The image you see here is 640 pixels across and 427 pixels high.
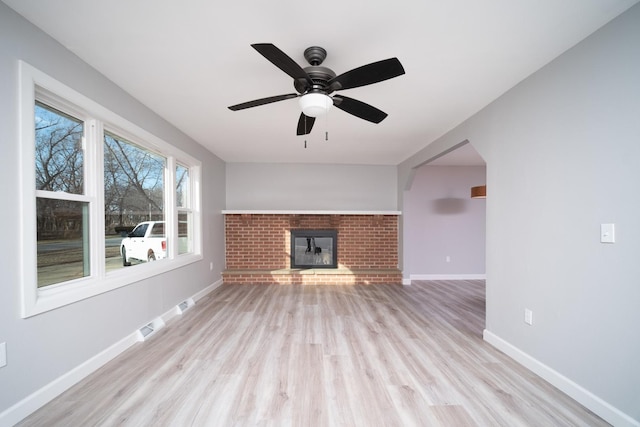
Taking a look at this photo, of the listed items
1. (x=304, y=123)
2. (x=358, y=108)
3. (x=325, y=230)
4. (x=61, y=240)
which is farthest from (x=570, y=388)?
(x=325, y=230)

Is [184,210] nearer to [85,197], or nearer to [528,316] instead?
[85,197]

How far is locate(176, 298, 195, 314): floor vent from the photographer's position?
128 inches

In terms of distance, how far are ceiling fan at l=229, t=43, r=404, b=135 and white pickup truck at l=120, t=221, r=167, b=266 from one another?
1.89 meters

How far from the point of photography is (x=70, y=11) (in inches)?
58.5

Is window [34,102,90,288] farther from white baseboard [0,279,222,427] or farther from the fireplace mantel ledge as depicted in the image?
the fireplace mantel ledge

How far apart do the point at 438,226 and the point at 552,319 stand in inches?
140

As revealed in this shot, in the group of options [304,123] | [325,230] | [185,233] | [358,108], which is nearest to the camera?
[358,108]

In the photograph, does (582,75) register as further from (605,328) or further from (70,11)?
(70,11)

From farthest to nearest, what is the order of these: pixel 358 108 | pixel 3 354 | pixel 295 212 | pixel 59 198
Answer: pixel 295 212 → pixel 358 108 → pixel 59 198 → pixel 3 354

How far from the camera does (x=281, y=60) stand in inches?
56.7

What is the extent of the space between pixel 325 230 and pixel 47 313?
4.05m

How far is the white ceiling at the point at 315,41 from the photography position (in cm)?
144

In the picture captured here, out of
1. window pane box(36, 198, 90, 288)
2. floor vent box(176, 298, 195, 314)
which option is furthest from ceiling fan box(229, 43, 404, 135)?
floor vent box(176, 298, 195, 314)

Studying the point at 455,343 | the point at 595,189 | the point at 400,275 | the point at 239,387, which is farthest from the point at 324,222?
the point at 595,189
